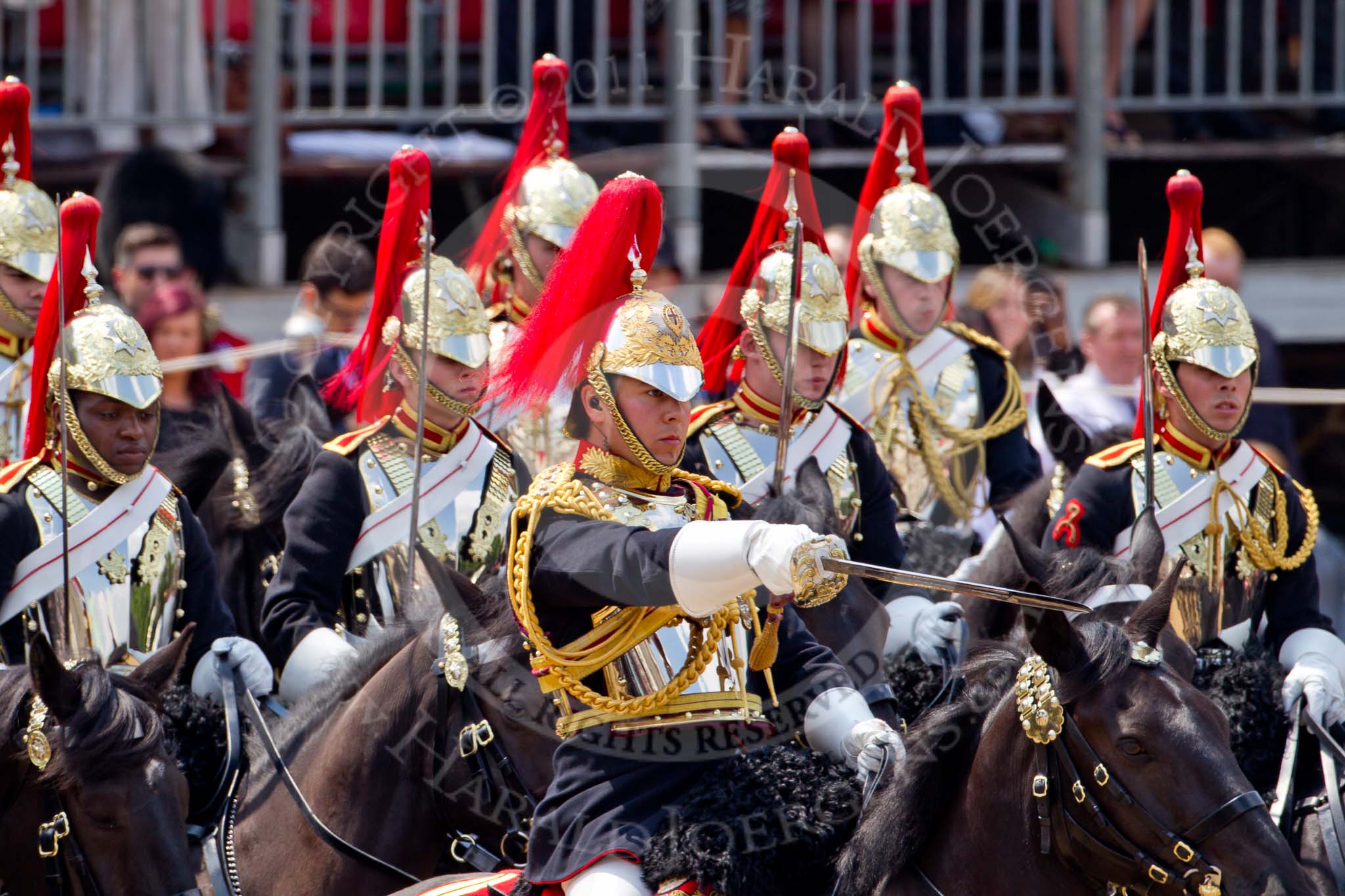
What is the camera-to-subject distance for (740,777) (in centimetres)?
370

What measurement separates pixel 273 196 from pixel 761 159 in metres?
2.29

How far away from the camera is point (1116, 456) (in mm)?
5680

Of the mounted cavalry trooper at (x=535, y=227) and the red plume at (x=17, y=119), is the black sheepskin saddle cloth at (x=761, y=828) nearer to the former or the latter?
the mounted cavalry trooper at (x=535, y=227)

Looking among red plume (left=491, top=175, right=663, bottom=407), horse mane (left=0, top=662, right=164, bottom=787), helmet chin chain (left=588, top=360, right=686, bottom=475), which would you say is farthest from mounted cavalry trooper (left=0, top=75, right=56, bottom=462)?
helmet chin chain (left=588, top=360, right=686, bottom=475)

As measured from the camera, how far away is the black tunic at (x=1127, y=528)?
5578mm

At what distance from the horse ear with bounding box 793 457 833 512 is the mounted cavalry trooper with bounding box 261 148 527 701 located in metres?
0.90

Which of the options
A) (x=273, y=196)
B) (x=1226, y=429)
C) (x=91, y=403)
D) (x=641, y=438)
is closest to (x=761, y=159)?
(x=273, y=196)

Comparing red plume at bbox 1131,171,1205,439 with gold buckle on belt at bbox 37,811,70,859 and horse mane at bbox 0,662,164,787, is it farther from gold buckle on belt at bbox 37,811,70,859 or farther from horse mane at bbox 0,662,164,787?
gold buckle on belt at bbox 37,811,70,859

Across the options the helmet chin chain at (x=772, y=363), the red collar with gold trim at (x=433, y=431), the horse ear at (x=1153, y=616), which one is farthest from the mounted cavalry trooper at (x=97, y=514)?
the horse ear at (x=1153, y=616)

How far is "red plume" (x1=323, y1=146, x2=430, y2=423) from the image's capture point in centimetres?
579

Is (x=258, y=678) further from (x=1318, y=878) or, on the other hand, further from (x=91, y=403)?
(x=1318, y=878)

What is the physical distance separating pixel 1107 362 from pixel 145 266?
3651 mm

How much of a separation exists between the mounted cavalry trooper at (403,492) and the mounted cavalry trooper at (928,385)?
1.64 metres

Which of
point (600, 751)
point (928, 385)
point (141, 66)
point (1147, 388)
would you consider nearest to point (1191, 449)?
point (1147, 388)
